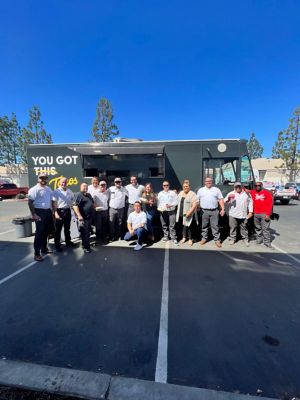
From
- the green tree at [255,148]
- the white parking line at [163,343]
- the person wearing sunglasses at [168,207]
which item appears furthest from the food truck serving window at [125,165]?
the green tree at [255,148]

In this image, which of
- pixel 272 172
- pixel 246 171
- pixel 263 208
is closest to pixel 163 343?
pixel 263 208

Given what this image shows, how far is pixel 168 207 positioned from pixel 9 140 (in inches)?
1282

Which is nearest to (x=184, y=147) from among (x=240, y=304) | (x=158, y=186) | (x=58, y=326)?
(x=158, y=186)

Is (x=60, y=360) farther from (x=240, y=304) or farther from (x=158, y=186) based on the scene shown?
(x=158, y=186)

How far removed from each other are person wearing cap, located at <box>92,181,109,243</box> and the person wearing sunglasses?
146 centimetres

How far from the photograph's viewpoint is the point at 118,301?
309 cm

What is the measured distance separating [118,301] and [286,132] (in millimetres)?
31403

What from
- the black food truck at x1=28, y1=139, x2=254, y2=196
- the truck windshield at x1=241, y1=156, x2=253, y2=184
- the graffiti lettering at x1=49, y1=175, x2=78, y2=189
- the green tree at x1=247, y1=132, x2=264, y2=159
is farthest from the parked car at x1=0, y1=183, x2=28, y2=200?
the green tree at x1=247, y1=132, x2=264, y2=159

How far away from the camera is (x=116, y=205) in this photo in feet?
18.8

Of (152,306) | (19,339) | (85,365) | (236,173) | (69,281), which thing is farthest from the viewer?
(236,173)

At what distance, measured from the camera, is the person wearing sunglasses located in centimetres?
571

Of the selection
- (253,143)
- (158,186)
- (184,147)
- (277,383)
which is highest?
(253,143)

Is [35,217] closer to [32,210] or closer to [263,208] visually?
[32,210]

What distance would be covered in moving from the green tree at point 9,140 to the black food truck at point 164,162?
94.5 feet
